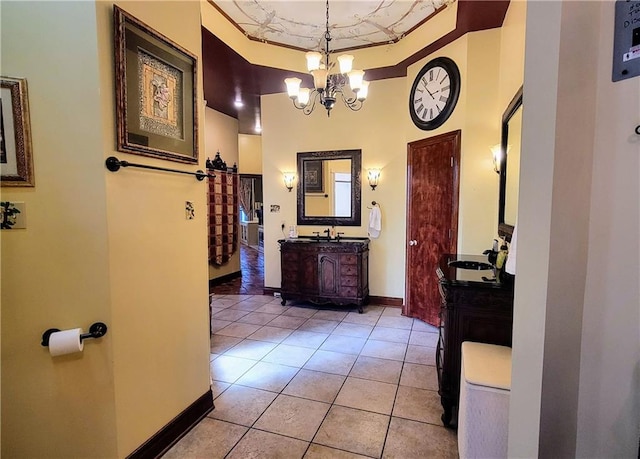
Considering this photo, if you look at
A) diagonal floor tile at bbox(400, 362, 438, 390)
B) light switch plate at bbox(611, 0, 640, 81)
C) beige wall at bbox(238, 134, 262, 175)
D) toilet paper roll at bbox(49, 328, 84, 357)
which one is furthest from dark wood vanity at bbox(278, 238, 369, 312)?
beige wall at bbox(238, 134, 262, 175)

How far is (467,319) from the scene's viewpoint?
2008mm

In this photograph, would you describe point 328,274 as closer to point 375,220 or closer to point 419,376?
point 375,220

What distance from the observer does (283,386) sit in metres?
2.54

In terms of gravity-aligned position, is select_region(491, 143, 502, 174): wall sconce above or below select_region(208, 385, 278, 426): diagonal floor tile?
above

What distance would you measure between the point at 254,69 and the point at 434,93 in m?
2.17

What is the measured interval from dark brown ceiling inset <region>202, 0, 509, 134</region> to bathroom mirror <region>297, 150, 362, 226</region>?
3.40 ft

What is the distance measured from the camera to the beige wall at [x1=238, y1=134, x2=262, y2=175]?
308 inches

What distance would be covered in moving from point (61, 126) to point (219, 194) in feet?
14.0

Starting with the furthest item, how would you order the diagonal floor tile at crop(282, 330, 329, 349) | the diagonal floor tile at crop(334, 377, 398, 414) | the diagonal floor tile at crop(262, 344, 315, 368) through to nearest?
the diagonal floor tile at crop(282, 330, 329, 349), the diagonal floor tile at crop(262, 344, 315, 368), the diagonal floor tile at crop(334, 377, 398, 414)

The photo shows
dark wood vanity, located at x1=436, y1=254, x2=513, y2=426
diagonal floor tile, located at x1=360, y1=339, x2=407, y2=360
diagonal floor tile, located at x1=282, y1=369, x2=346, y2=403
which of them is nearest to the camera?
dark wood vanity, located at x1=436, y1=254, x2=513, y2=426

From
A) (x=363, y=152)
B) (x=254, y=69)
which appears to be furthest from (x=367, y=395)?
(x=254, y=69)

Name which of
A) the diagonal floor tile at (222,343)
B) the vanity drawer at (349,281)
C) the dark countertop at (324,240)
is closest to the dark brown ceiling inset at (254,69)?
the dark countertop at (324,240)

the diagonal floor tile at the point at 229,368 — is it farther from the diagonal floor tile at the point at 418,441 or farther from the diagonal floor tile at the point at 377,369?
the diagonal floor tile at the point at 418,441

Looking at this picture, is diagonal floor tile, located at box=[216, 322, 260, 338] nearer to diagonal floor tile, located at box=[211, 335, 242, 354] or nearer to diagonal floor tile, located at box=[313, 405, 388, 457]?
A: diagonal floor tile, located at box=[211, 335, 242, 354]
